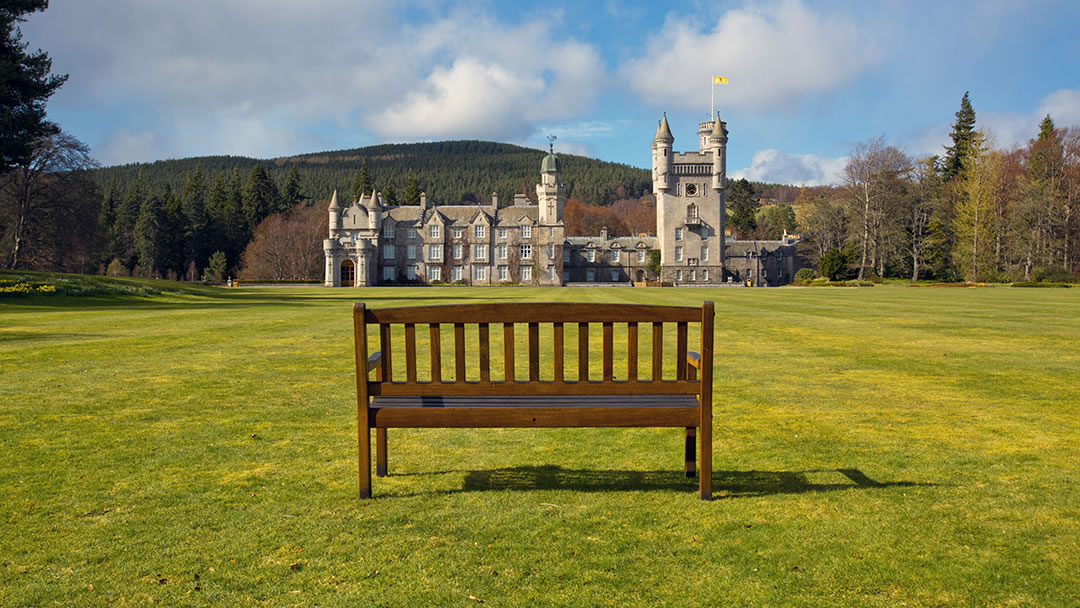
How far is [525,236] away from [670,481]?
85678 millimetres

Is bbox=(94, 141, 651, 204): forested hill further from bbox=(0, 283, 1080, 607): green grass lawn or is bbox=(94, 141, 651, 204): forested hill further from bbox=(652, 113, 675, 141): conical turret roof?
bbox=(0, 283, 1080, 607): green grass lawn

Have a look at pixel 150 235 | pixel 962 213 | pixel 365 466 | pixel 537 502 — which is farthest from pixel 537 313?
pixel 150 235

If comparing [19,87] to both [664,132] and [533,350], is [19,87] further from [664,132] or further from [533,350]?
[664,132]

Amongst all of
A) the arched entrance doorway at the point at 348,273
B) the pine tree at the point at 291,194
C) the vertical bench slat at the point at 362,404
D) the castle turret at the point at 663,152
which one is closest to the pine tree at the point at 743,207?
the castle turret at the point at 663,152

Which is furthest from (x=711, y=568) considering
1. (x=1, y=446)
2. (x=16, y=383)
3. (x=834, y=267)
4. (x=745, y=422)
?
(x=834, y=267)

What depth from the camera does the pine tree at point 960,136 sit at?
87.1 metres

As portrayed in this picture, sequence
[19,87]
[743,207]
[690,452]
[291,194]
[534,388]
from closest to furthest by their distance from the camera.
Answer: [534,388]
[690,452]
[19,87]
[291,194]
[743,207]

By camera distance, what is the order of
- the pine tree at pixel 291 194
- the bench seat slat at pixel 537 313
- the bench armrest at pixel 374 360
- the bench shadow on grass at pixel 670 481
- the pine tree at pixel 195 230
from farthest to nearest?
the pine tree at pixel 291 194 < the pine tree at pixel 195 230 < the bench armrest at pixel 374 360 < the bench shadow on grass at pixel 670 481 < the bench seat slat at pixel 537 313

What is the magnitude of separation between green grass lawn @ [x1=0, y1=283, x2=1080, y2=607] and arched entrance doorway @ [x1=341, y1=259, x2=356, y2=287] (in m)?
78.0

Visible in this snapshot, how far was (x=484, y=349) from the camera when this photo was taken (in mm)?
5043

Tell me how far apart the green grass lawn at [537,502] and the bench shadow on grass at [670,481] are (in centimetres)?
3

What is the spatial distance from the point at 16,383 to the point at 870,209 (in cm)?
8255

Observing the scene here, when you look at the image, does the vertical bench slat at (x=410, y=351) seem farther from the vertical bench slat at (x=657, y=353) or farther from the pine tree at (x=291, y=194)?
the pine tree at (x=291, y=194)

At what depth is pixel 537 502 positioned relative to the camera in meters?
4.88
